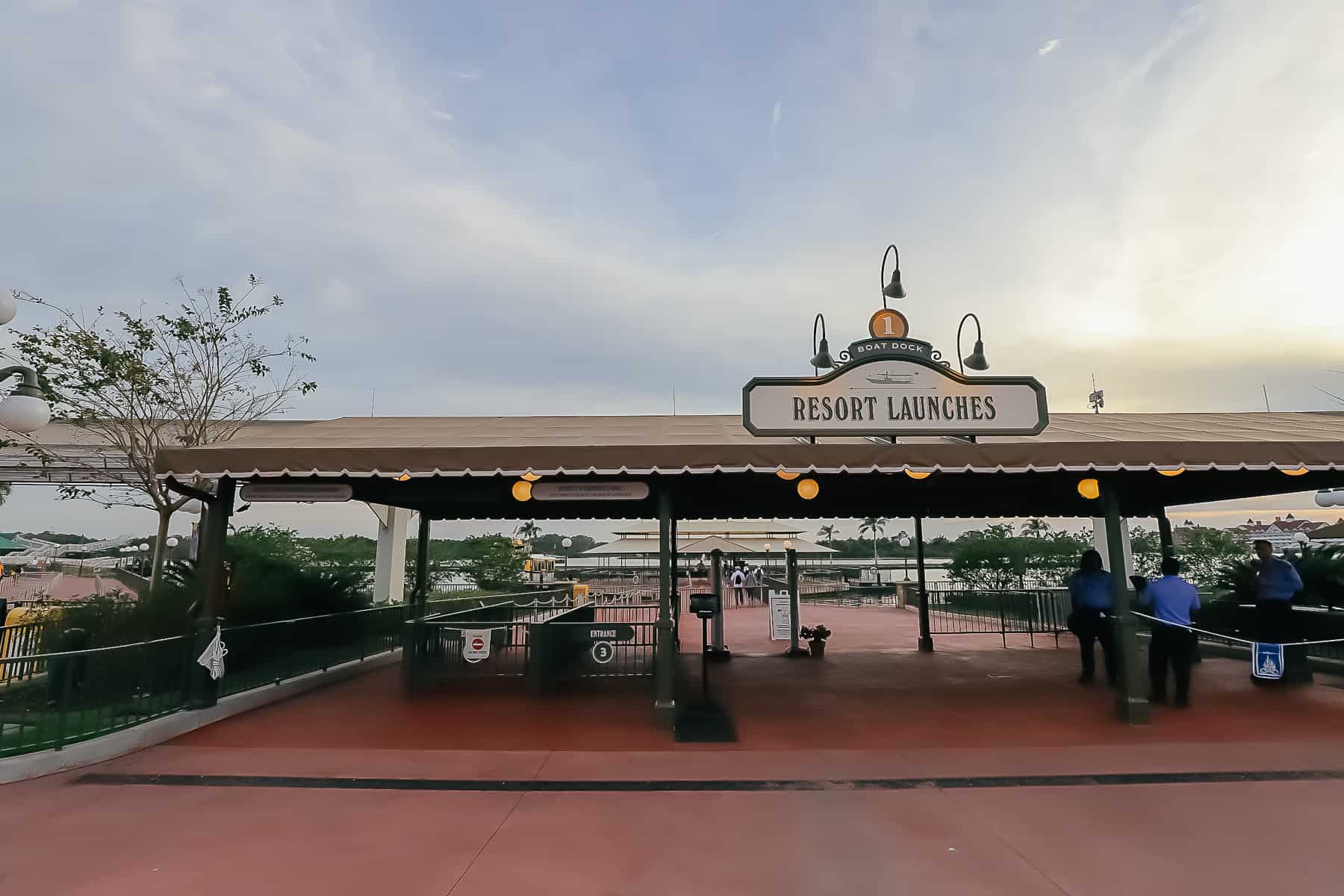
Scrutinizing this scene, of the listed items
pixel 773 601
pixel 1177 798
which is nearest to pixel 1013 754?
pixel 1177 798

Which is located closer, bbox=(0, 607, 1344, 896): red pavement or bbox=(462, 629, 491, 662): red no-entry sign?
bbox=(0, 607, 1344, 896): red pavement

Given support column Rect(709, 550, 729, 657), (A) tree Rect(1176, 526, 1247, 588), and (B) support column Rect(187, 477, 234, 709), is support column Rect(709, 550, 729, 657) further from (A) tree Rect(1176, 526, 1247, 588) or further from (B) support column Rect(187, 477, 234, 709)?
(A) tree Rect(1176, 526, 1247, 588)

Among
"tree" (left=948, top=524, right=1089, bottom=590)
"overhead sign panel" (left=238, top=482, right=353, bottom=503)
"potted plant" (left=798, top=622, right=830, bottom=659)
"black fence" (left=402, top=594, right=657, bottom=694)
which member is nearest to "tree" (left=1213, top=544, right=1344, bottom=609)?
"potted plant" (left=798, top=622, right=830, bottom=659)

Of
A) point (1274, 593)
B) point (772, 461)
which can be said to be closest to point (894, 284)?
point (772, 461)

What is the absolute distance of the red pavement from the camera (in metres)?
4.02

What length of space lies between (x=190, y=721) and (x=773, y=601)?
9.50m

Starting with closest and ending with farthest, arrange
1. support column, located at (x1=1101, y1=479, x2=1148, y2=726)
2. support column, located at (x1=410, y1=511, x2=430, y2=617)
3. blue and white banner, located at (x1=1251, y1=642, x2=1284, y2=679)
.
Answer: support column, located at (x1=1101, y1=479, x2=1148, y2=726) → blue and white banner, located at (x1=1251, y1=642, x2=1284, y2=679) → support column, located at (x1=410, y1=511, x2=430, y2=617)

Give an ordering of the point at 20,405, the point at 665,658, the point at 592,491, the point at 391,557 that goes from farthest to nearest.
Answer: the point at 391,557 → the point at 592,491 → the point at 665,658 → the point at 20,405

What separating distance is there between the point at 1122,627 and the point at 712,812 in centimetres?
556

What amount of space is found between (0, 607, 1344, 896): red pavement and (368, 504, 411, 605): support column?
11.2 meters

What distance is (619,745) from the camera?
6801mm

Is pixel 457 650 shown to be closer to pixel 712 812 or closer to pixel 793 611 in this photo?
pixel 712 812

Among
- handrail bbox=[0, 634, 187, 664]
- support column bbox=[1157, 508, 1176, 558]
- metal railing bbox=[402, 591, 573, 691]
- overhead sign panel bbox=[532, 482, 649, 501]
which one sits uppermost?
overhead sign panel bbox=[532, 482, 649, 501]

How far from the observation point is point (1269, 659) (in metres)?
7.88
